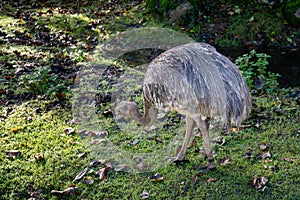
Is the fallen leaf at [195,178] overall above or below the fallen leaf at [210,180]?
below

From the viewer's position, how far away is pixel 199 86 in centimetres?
434

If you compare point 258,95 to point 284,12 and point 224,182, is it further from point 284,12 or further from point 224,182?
point 284,12

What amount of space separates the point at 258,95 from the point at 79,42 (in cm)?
393

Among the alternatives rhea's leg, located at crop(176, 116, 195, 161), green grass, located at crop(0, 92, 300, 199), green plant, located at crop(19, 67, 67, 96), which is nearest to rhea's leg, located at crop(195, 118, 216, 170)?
green grass, located at crop(0, 92, 300, 199)

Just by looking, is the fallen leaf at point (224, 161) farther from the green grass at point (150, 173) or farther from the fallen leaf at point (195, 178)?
the fallen leaf at point (195, 178)

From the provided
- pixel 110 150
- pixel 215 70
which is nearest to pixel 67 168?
pixel 110 150

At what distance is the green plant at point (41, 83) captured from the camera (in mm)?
6668

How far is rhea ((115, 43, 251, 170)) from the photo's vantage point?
4.33 m

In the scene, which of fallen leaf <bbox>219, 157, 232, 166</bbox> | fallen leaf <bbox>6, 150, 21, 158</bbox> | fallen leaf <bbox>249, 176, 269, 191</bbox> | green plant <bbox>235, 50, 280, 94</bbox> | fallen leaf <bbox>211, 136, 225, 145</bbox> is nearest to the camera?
fallen leaf <bbox>249, 176, 269, 191</bbox>

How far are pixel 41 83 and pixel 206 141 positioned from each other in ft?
10.4

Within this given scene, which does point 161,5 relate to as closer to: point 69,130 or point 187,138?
point 69,130

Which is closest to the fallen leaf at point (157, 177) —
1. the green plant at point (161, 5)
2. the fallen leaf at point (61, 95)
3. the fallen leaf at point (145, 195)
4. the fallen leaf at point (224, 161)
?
the fallen leaf at point (145, 195)

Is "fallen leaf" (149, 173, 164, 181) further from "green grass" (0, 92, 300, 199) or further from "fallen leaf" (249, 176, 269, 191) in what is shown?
"fallen leaf" (249, 176, 269, 191)

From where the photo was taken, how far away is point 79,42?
8.70m
